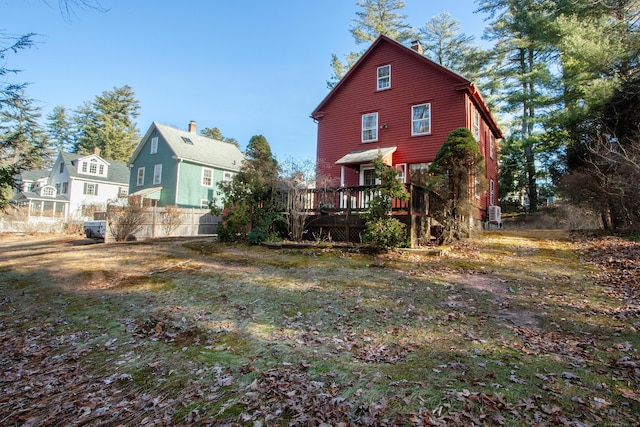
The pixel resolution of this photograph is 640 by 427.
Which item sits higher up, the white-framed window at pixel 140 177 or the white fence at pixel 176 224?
the white-framed window at pixel 140 177

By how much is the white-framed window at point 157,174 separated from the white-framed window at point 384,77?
63.5 ft

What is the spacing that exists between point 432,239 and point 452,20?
82.3 ft

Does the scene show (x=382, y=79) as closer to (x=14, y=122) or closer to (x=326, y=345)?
(x=14, y=122)

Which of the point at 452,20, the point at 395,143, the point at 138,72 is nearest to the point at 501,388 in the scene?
the point at 395,143

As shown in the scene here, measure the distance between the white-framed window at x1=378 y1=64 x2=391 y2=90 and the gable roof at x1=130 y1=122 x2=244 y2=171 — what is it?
15048 millimetres

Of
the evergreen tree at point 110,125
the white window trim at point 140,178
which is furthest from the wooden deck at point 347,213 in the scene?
the evergreen tree at point 110,125

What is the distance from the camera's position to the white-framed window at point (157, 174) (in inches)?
1025

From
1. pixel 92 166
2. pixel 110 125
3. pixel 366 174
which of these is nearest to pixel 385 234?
Answer: pixel 366 174

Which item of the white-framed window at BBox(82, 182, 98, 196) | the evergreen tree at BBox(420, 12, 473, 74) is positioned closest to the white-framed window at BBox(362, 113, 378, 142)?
the evergreen tree at BBox(420, 12, 473, 74)

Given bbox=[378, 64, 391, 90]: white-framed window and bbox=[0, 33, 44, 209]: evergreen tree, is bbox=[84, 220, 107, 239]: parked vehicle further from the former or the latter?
bbox=[378, 64, 391, 90]: white-framed window

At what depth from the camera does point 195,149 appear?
27062 millimetres

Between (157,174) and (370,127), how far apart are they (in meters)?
19.2

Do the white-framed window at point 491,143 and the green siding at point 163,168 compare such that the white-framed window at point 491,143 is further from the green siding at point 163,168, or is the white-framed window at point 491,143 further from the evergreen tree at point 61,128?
the evergreen tree at point 61,128

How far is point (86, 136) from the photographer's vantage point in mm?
47375
